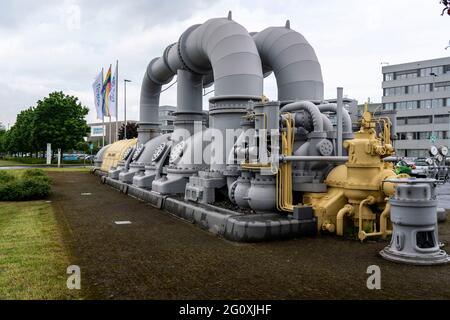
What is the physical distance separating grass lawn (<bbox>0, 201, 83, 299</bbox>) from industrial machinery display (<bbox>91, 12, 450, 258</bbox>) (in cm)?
357

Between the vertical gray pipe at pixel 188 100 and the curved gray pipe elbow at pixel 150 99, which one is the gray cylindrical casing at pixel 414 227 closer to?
the vertical gray pipe at pixel 188 100

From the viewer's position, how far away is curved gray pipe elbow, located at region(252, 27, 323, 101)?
13438 millimetres

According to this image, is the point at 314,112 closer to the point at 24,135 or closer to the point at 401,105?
the point at 24,135

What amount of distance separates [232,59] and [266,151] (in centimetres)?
395

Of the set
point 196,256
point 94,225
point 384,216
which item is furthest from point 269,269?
point 94,225

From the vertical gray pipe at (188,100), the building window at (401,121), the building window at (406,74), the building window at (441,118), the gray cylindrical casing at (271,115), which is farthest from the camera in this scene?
the building window at (401,121)

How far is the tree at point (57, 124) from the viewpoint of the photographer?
4809 cm

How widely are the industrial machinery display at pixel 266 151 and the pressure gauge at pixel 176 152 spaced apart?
0.06 metres

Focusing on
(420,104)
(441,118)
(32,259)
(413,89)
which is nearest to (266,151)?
(32,259)

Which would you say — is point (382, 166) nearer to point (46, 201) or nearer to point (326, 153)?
point (326, 153)

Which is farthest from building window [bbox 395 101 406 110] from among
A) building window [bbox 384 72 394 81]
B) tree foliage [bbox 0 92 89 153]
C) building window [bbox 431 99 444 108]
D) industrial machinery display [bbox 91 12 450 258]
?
industrial machinery display [bbox 91 12 450 258]

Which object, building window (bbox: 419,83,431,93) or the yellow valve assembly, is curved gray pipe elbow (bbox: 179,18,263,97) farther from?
building window (bbox: 419,83,431,93)

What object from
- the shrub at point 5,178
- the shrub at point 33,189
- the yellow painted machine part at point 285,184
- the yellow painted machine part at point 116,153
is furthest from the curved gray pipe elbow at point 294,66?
the yellow painted machine part at point 116,153
